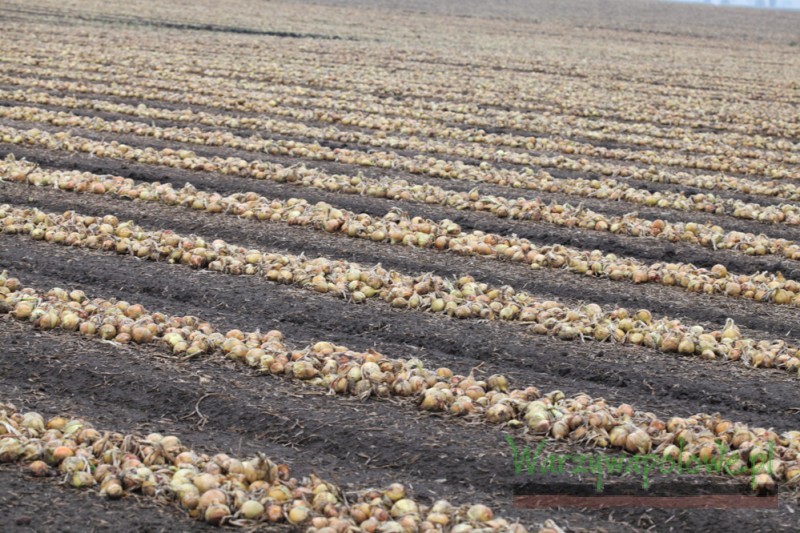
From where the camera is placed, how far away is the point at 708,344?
5.18m

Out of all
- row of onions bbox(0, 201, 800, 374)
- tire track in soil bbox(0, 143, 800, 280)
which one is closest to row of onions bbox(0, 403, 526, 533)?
row of onions bbox(0, 201, 800, 374)

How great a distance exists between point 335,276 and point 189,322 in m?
1.14

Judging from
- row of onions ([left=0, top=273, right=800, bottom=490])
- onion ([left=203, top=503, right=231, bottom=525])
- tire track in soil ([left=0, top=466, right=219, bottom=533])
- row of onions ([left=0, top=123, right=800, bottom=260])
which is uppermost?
row of onions ([left=0, top=123, right=800, bottom=260])

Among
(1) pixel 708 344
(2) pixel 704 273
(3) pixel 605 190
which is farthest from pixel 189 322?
(3) pixel 605 190

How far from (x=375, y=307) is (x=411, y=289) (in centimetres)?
27

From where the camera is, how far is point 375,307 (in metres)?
5.63

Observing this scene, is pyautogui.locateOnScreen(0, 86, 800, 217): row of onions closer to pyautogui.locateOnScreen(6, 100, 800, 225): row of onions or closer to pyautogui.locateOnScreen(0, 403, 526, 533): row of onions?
pyautogui.locateOnScreen(6, 100, 800, 225): row of onions

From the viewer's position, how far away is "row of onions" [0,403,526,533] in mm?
3422

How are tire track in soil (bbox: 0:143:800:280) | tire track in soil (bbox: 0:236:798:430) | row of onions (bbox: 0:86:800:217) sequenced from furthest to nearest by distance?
row of onions (bbox: 0:86:800:217) < tire track in soil (bbox: 0:143:800:280) < tire track in soil (bbox: 0:236:798:430)

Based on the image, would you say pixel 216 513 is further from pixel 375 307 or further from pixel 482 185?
pixel 482 185

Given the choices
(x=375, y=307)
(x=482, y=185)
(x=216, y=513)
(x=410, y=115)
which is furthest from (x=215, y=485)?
(x=410, y=115)

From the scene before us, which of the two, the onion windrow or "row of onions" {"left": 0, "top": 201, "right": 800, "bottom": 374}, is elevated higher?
the onion windrow

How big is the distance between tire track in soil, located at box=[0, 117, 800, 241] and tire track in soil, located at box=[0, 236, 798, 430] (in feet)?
9.30

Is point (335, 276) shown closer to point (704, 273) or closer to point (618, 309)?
point (618, 309)
